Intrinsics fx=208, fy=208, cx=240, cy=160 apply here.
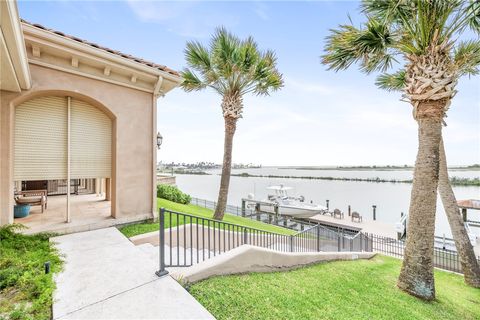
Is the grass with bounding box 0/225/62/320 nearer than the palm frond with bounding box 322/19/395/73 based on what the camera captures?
Yes

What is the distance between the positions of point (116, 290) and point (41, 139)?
4358mm

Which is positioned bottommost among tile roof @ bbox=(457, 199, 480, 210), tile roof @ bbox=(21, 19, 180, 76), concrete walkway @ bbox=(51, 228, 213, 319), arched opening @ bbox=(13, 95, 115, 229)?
tile roof @ bbox=(457, 199, 480, 210)

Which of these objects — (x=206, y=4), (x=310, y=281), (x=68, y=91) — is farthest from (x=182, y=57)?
(x=310, y=281)

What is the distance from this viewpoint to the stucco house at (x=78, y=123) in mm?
4398

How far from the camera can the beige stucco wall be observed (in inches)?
172

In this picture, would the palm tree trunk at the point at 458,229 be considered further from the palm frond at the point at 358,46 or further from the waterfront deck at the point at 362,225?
the waterfront deck at the point at 362,225

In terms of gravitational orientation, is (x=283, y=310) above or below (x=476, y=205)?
above

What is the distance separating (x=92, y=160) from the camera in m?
5.69

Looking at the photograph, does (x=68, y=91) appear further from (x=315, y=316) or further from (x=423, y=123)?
(x=423, y=123)

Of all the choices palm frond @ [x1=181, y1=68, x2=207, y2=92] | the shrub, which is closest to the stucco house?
palm frond @ [x1=181, y1=68, x2=207, y2=92]

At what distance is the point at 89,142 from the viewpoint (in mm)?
5645

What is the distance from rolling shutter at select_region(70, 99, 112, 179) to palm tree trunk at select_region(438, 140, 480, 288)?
417 inches

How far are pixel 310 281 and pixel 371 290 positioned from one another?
1603 mm

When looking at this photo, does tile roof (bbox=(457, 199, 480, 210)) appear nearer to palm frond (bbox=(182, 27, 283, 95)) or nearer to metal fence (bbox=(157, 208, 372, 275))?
metal fence (bbox=(157, 208, 372, 275))
